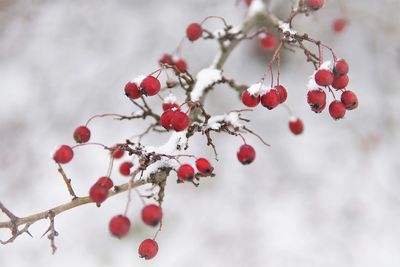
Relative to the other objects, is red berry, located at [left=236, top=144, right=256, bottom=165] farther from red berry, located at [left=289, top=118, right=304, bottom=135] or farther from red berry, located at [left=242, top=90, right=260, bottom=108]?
red berry, located at [left=289, top=118, right=304, bottom=135]

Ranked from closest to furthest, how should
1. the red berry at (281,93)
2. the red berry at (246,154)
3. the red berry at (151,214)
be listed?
the red berry at (151,214)
the red berry at (281,93)
the red berry at (246,154)

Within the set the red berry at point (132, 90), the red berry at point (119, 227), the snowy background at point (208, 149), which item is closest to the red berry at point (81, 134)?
the red berry at point (132, 90)

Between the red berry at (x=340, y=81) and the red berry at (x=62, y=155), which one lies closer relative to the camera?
the red berry at (x=340, y=81)

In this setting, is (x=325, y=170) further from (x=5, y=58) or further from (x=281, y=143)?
(x=5, y=58)

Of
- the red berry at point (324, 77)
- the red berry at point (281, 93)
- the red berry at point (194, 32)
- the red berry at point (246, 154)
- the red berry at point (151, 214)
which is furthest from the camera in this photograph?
the red berry at point (194, 32)

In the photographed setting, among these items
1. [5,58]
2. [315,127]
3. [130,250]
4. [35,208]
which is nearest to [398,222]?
[315,127]

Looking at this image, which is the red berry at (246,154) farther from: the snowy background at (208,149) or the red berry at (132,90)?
the snowy background at (208,149)

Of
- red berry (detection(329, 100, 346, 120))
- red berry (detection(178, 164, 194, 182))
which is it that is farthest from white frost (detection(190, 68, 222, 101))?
red berry (detection(329, 100, 346, 120))
